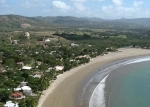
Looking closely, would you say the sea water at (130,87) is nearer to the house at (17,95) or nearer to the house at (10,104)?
the house at (17,95)

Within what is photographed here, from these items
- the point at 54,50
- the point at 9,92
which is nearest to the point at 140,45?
the point at 54,50

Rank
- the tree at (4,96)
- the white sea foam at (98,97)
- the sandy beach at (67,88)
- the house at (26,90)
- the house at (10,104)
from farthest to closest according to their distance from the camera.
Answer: the house at (26,90) → the sandy beach at (67,88) → the white sea foam at (98,97) → the tree at (4,96) → the house at (10,104)

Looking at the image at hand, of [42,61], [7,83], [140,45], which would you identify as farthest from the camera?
[140,45]

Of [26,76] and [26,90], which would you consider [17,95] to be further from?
[26,76]

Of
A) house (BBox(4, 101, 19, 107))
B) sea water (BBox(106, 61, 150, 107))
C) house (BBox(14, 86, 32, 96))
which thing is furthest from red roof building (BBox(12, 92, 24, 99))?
Result: sea water (BBox(106, 61, 150, 107))

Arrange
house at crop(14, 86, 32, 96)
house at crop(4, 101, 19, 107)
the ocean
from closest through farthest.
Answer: house at crop(4, 101, 19, 107) < the ocean < house at crop(14, 86, 32, 96)

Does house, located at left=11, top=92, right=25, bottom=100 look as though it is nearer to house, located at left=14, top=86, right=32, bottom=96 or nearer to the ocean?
house, located at left=14, top=86, right=32, bottom=96

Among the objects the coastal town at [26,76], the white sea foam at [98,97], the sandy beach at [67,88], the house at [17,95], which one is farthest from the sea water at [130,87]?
the house at [17,95]

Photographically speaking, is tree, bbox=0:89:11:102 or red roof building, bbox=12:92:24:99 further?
red roof building, bbox=12:92:24:99

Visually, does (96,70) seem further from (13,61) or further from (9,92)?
(9,92)
